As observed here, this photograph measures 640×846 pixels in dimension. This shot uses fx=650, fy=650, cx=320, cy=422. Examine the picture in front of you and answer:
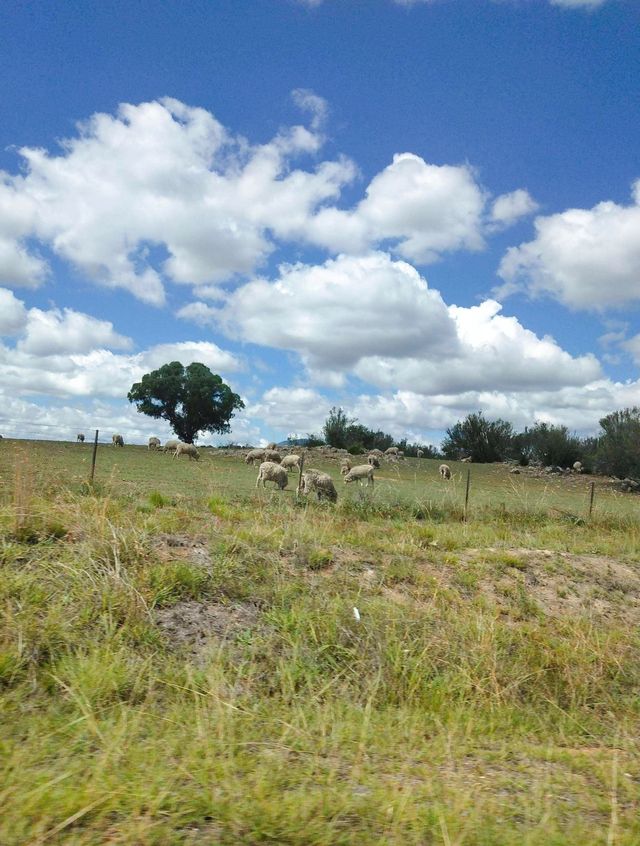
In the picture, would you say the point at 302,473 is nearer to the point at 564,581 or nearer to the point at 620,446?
the point at 564,581

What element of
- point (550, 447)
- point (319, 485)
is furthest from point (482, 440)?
point (319, 485)

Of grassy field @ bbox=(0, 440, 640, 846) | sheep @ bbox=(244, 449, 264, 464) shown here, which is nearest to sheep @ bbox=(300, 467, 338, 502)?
grassy field @ bbox=(0, 440, 640, 846)

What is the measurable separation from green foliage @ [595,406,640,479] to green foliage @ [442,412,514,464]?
12048 millimetres

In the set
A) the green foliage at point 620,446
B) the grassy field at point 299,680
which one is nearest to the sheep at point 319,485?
the grassy field at point 299,680

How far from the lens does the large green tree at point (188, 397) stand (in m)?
73.8

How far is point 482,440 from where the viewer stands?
6700 centimetres

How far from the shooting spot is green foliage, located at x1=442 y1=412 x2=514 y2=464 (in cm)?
6619

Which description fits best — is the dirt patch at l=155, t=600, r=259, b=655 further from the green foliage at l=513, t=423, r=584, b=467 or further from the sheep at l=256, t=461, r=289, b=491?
the green foliage at l=513, t=423, r=584, b=467

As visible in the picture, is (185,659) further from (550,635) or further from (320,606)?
(550,635)

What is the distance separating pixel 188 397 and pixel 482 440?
32.8 meters

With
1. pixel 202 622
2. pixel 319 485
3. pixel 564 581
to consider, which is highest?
pixel 319 485

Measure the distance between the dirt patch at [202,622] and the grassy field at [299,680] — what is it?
2 centimetres

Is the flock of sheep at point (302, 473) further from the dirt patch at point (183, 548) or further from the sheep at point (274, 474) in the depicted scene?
the dirt patch at point (183, 548)

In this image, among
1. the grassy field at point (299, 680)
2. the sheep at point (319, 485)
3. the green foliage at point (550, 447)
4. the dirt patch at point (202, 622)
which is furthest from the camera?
the green foliage at point (550, 447)
